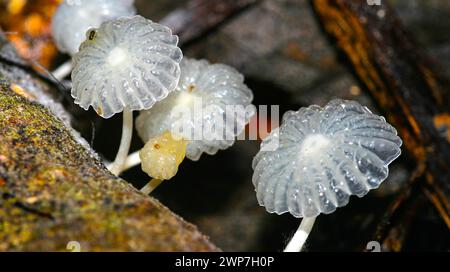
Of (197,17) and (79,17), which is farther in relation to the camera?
(197,17)

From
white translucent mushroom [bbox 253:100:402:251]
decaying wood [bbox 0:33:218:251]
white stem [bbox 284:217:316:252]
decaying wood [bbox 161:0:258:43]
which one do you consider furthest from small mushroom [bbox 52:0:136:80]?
white stem [bbox 284:217:316:252]

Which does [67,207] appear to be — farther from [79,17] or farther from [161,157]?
[79,17]

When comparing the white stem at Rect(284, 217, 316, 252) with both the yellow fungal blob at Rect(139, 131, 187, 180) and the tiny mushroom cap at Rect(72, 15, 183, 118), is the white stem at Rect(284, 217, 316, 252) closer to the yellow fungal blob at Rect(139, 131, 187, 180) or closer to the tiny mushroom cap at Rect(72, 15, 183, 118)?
A: the yellow fungal blob at Rect(139, 131, 187, 180)

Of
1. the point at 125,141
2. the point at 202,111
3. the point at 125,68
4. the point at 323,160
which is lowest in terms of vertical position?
the point at 125,141

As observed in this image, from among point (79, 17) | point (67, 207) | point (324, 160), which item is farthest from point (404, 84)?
point (67, 207)

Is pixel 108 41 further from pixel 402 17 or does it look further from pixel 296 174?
pixel 402 17

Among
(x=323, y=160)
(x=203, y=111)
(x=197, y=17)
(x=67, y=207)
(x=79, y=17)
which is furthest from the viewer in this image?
(x=197, y=17)

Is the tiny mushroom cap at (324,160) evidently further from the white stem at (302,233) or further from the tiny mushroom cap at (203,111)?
the tiny mushroom cap at (203,111)

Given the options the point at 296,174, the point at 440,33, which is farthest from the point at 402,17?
the point at 296,174
